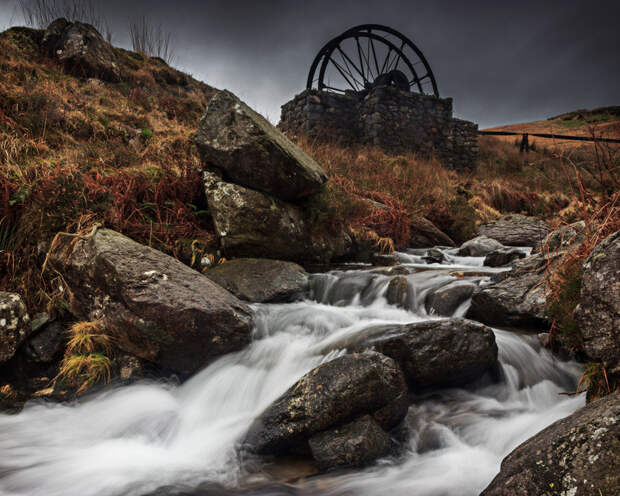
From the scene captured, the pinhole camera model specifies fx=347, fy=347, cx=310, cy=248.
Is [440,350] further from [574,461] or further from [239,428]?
[239,428]

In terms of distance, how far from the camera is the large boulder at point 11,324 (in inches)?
117

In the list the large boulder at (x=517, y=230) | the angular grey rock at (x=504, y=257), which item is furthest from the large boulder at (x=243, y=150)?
the large boulder at (x=517, y=230)

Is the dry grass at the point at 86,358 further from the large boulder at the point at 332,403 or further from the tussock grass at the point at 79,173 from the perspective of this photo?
the large boulder at the point at 332,403

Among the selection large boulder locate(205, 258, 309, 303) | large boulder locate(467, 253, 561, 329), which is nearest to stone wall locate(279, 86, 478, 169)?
large boulder locate(205, 258, 309, 303)

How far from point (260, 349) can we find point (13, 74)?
9.76m

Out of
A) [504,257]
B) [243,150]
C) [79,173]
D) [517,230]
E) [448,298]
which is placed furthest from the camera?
[517,230]

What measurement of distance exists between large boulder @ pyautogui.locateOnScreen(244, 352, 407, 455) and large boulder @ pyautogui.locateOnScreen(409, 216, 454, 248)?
19.2ft

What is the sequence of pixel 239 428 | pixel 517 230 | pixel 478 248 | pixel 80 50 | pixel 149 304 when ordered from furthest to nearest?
pixel 80 50 < pixel 517 230 < pixel 478 248 < pixel 149 304 < pixel 239 428

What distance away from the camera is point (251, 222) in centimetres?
496

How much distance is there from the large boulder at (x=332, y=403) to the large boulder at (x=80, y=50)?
1272cm

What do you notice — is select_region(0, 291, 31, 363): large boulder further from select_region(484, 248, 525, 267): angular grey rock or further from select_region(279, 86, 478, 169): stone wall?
select_region(279, 86, 478, 169): stone wall

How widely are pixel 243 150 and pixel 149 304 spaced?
2.58 metres

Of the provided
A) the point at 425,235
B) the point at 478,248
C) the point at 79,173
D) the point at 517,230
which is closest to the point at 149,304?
the point at 79,173

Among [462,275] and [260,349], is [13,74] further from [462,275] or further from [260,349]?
[462,275]
